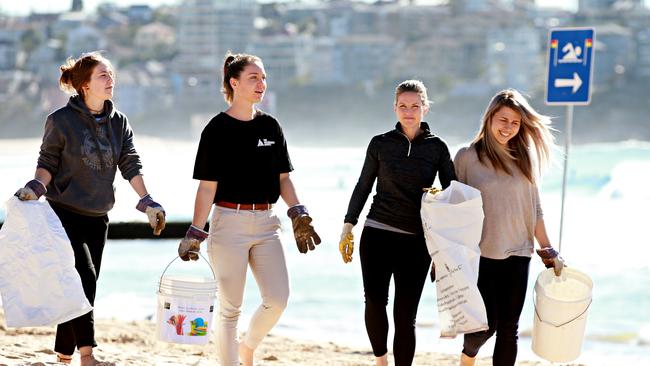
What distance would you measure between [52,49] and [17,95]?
696 inches

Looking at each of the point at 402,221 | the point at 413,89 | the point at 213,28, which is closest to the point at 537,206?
the point at 402,221

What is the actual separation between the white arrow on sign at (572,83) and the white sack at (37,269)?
3988 mm

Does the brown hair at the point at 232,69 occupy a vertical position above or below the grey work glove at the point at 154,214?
above

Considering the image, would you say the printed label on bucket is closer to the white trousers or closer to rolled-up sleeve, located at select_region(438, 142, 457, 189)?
the white trousers

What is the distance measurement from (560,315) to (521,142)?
30.0 inches

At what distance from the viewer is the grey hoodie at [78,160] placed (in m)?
4.52

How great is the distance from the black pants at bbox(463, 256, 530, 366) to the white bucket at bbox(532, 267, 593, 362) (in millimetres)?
129

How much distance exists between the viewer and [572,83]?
7289 millimetres

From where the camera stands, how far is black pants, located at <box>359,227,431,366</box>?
15.2 ft

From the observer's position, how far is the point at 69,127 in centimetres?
454

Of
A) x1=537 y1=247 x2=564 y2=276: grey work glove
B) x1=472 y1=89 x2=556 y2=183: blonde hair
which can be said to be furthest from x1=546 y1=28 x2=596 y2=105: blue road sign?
x1=537 y1=247 x2=564 y2=276: grey work glove

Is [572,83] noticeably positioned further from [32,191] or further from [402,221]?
[32,191]

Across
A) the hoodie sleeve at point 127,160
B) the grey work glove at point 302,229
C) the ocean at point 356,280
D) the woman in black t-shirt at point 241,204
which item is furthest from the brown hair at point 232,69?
the ocean at point 356,280

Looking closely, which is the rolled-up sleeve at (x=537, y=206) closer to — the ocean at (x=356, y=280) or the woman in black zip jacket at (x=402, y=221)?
the woman in black zip jacket at (x=402, y=221)
